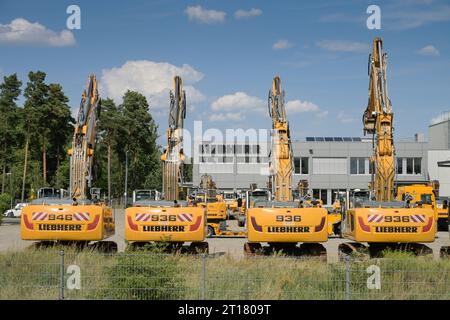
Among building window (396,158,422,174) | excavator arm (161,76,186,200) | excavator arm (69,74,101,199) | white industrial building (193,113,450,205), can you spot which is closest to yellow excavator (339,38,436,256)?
excavator arm (161,76,186,200)

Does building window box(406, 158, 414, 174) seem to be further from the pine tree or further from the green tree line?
the pine tree

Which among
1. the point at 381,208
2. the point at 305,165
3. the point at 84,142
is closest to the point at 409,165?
the point at 305,165

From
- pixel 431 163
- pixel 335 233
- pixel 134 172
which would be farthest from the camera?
pixel 134 172

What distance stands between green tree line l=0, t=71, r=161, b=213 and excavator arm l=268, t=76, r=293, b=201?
127ft

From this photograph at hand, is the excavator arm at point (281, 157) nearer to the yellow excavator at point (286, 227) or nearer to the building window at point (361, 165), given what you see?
the yellow excavator at point (286, 227)

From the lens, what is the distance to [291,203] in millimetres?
18266

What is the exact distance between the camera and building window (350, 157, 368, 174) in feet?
225

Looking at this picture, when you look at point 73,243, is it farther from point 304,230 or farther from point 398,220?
point 398,220

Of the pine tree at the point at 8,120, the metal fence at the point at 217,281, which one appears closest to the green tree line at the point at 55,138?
the pine tree at the point at 8,120

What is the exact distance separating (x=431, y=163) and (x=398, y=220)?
54.1 metres

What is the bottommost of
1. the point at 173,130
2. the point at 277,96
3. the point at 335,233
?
the point at 335,233
